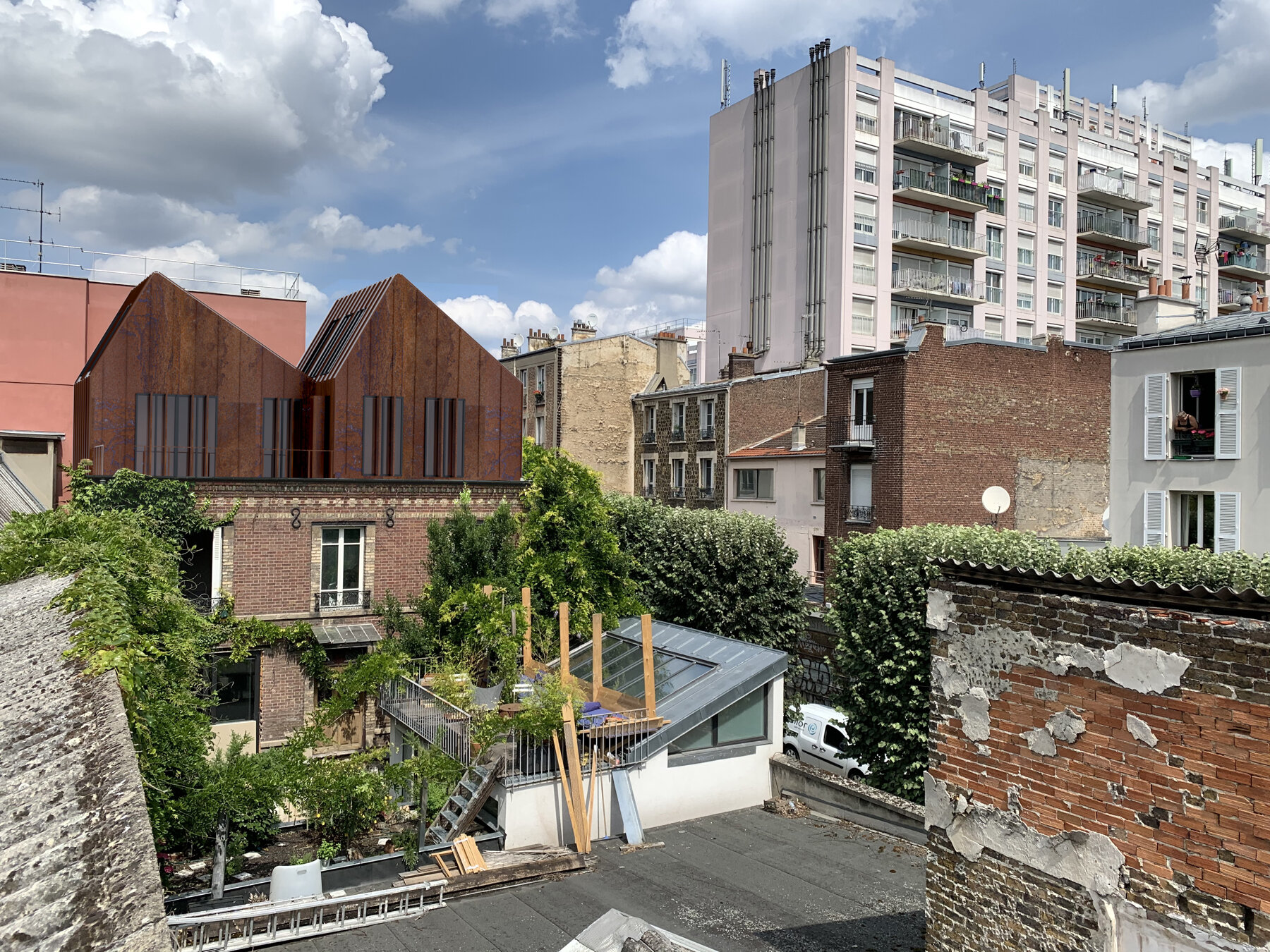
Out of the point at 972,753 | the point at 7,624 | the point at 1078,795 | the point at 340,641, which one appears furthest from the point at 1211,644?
the point at 340,641

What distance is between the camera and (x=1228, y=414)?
70.1 feet

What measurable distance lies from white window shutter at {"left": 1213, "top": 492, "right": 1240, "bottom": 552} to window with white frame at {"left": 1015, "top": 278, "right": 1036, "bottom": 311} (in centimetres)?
3335

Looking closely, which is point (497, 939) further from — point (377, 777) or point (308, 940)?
point (377, 777)

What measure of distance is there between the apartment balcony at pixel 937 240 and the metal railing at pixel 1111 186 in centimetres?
1013

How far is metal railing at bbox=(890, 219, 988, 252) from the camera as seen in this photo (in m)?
47.7

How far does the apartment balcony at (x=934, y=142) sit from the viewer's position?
47.4 m

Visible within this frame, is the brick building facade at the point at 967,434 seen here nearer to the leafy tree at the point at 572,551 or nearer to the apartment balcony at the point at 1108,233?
the leafy tree at the point at 572,551

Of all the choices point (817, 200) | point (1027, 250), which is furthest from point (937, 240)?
point (1027, 250)

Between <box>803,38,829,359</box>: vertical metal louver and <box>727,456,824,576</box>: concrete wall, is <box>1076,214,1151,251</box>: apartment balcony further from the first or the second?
<box>727,456,824,576</box>: concrete wall

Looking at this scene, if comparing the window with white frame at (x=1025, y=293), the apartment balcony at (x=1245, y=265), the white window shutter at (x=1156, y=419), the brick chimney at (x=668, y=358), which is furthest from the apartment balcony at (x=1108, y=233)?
the white window shutter at (x=1156, y=419)

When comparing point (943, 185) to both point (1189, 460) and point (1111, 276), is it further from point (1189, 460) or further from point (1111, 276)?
point (1189, 460)

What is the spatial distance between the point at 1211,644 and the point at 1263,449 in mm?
18562

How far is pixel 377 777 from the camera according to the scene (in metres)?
15.9

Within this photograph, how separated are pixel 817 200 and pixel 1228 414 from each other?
2870 cm
